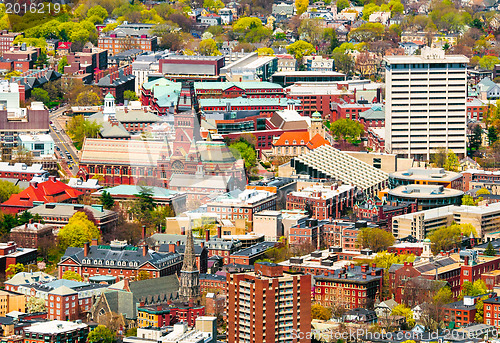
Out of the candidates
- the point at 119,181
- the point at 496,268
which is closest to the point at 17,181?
the point at 119,181

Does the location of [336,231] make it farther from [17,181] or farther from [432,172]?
[17,181]

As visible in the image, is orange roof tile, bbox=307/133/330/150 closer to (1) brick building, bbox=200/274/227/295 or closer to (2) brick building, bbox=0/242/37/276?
(2) brick building, bbox=0/242/37/276

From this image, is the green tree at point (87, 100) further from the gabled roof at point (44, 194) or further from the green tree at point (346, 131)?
the gabled roof at point (44, 194)

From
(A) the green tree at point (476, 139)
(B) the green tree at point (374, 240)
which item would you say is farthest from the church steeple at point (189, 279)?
(A) the green tree at point (476, 139)

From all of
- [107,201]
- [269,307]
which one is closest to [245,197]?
[107,201]

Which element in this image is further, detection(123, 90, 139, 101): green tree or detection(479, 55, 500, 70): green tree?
detection(479, 55, 500, 70): green tree

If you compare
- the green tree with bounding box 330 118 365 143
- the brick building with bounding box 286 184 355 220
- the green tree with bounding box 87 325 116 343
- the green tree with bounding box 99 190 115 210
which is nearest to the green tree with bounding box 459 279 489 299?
the brick building with bounding box 286 184 355 220
